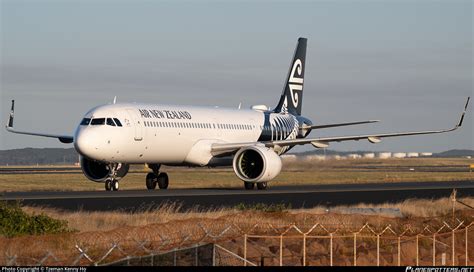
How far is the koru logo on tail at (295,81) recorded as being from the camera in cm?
6769

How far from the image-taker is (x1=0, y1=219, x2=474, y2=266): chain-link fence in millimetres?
22578

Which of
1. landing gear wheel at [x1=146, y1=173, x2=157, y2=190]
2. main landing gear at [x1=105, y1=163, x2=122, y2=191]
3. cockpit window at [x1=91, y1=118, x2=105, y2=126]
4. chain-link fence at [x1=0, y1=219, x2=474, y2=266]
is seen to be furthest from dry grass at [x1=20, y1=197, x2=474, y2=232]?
landing gear wheel at [x1=146, y1=173, x2=157, y2=190]

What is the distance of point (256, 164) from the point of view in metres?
53.7

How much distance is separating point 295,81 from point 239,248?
1672 inches

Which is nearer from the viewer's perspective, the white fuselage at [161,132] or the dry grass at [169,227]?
the dry grass at [169,227]

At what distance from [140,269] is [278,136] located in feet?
146

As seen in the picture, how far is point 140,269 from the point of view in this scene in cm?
1814

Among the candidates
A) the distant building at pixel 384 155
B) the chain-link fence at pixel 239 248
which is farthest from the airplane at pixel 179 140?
the distant building at pixel 384 155

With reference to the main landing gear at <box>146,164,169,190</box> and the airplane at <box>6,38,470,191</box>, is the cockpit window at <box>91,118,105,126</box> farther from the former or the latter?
the main landing gear at <box>146,164,169,190</box>

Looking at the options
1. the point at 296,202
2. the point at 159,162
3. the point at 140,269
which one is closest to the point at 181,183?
the point at 159,162

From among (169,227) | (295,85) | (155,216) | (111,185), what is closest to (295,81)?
(295,85)

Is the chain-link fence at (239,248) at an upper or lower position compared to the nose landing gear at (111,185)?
lower

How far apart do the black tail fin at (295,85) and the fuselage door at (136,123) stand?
1706 cm

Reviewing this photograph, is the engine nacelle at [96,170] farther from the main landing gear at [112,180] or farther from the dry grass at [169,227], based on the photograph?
the dry grass at [169,227]
